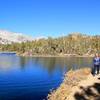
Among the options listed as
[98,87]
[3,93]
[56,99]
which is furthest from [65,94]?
[3,93]

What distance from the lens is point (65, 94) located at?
112 ft

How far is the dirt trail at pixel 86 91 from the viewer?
101 ft

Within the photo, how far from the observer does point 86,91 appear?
109 ft

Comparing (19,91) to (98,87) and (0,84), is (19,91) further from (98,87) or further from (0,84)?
(98,87)

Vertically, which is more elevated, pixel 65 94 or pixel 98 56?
pixel 98 56

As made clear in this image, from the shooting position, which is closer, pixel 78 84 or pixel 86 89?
pixel 86 89

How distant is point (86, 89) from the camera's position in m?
34.2

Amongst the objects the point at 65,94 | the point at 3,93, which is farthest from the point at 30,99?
the point at 65,94

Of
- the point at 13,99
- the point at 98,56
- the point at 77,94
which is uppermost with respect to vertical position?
the point at 98,56

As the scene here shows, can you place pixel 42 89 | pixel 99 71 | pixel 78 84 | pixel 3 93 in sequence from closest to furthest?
pixel 78 84 < pixel 99 71 < pixel 3 93 < pixel 42 89

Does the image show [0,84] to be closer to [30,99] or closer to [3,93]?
[3,93]

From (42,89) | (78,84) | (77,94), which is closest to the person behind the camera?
(77,94)

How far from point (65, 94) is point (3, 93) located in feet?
73.9

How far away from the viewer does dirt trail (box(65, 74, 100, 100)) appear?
3089cm
